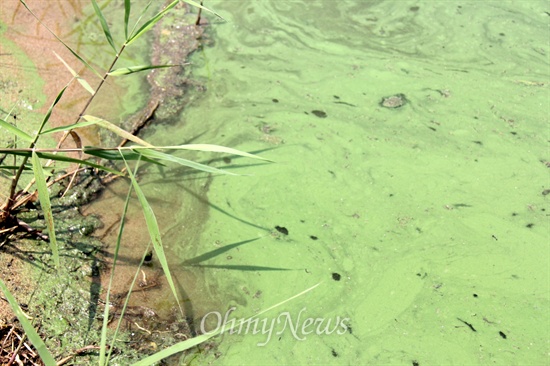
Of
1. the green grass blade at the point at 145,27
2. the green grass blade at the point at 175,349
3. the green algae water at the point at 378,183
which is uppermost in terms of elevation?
the green grass blade at the point at 145,27

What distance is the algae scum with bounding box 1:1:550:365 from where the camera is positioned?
1649mm

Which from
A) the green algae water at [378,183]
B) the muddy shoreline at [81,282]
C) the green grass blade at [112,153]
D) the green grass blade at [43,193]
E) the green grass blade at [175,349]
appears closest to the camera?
the green grass blade at [175,349]

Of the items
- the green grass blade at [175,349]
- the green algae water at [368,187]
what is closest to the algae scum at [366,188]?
the green algae water at [368,187]

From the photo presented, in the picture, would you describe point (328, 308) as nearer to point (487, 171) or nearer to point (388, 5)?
point (487, 171)

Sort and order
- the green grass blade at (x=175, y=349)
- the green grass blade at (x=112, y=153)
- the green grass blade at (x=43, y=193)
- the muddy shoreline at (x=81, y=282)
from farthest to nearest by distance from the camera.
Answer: the muddy shoreline at (x=81, y=282)
the green grass blade at (x=112, y=153)
the green grass blade at (x=43, y=193)
the green grass blade at (x=175, y=349)

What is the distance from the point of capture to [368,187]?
201cm

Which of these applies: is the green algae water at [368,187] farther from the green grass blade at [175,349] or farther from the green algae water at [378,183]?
the green grass blade at [175,349]

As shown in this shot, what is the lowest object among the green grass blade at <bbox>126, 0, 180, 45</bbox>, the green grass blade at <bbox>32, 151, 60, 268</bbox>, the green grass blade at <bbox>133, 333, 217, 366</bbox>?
the green grass blade at <bbox>133, 333, 217, 366</bbox>

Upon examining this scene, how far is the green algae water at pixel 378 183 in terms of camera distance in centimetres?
165

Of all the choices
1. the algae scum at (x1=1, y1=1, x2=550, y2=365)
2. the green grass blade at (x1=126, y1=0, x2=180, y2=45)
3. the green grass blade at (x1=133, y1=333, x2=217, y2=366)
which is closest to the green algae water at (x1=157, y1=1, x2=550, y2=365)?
the algae scum at (x1=1, y1=1, x2=550, y2=365)

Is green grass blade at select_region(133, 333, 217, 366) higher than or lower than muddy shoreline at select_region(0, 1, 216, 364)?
higher

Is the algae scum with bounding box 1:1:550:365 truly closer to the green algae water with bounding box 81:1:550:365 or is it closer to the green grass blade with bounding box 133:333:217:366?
the green algae water with bounding box 81:1:550:365

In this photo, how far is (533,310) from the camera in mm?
1722

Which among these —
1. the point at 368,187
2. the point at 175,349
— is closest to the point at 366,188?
the point at 368,187
